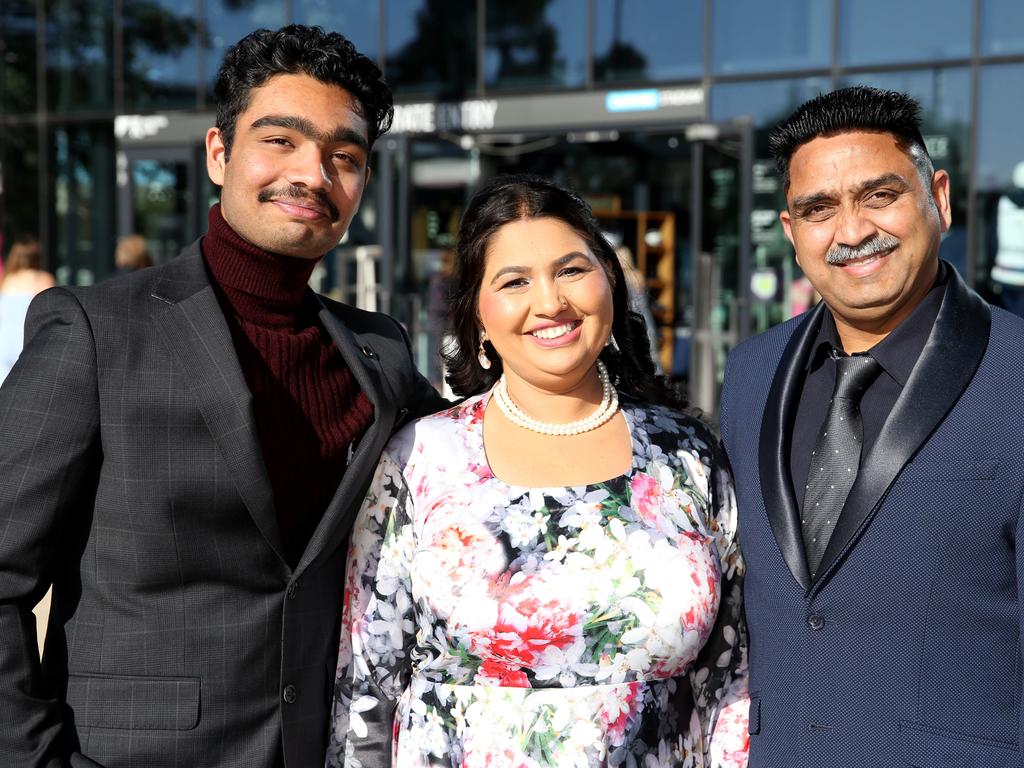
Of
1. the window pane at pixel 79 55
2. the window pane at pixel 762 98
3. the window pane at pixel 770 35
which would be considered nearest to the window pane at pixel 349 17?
the window pane at pixel 79 55

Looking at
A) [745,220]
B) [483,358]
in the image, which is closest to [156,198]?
[745,220]

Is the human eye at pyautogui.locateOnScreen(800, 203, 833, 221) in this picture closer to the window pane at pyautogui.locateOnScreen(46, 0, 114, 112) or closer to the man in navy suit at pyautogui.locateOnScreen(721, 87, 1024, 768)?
the man in navy suit at pyautogui.locateOnScreen(721, 87, 1024, 768)

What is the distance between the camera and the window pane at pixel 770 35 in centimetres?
962

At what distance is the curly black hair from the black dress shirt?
0.85ft

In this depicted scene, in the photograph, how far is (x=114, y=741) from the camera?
2.10 m

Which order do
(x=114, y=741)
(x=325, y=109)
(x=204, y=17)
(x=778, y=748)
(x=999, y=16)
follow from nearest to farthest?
(x=114, y=741) → (x=778, y=748) → (x=325, y=109) → (x=999, y=16) → (x=204, y=17)

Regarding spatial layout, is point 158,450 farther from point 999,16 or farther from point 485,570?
point 999,16

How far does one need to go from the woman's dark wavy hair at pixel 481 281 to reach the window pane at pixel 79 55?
39.6 ft

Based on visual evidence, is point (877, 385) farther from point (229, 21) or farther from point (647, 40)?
point (229, 21)

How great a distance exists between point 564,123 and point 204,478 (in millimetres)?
9098

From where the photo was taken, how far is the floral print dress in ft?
7.54

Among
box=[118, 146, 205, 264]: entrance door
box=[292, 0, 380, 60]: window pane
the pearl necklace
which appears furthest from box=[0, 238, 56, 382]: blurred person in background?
the pearl necklace

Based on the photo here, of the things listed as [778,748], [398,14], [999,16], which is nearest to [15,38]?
[398,14]

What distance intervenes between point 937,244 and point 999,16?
787 centimetres
